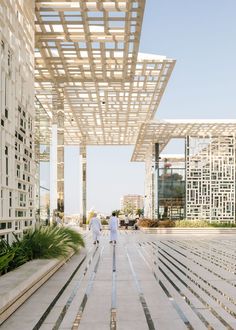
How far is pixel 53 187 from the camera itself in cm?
2269

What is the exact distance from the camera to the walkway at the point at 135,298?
250 inches

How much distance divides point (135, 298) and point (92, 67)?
543 inches

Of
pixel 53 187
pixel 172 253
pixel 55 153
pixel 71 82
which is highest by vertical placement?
pixel 71 82

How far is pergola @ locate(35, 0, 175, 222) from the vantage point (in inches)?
614

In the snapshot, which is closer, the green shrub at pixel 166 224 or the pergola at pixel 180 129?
the pergola at pixel 180 129

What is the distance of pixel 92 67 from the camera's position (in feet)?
67.3

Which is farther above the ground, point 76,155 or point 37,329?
point 76,155

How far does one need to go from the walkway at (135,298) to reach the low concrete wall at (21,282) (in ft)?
0.35

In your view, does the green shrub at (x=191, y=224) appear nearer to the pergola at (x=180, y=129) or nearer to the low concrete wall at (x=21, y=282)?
the pergola at (x=180, y=129)

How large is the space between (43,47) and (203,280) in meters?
11.2

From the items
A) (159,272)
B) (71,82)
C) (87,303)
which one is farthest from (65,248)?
(71,82)

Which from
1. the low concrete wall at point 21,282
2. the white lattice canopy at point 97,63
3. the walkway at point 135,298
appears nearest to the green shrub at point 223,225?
the white lattice canopy at point 97,63

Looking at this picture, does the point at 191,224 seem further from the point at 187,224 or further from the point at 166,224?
the point at 166,224

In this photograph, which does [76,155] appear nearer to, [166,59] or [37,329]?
[166,59]
